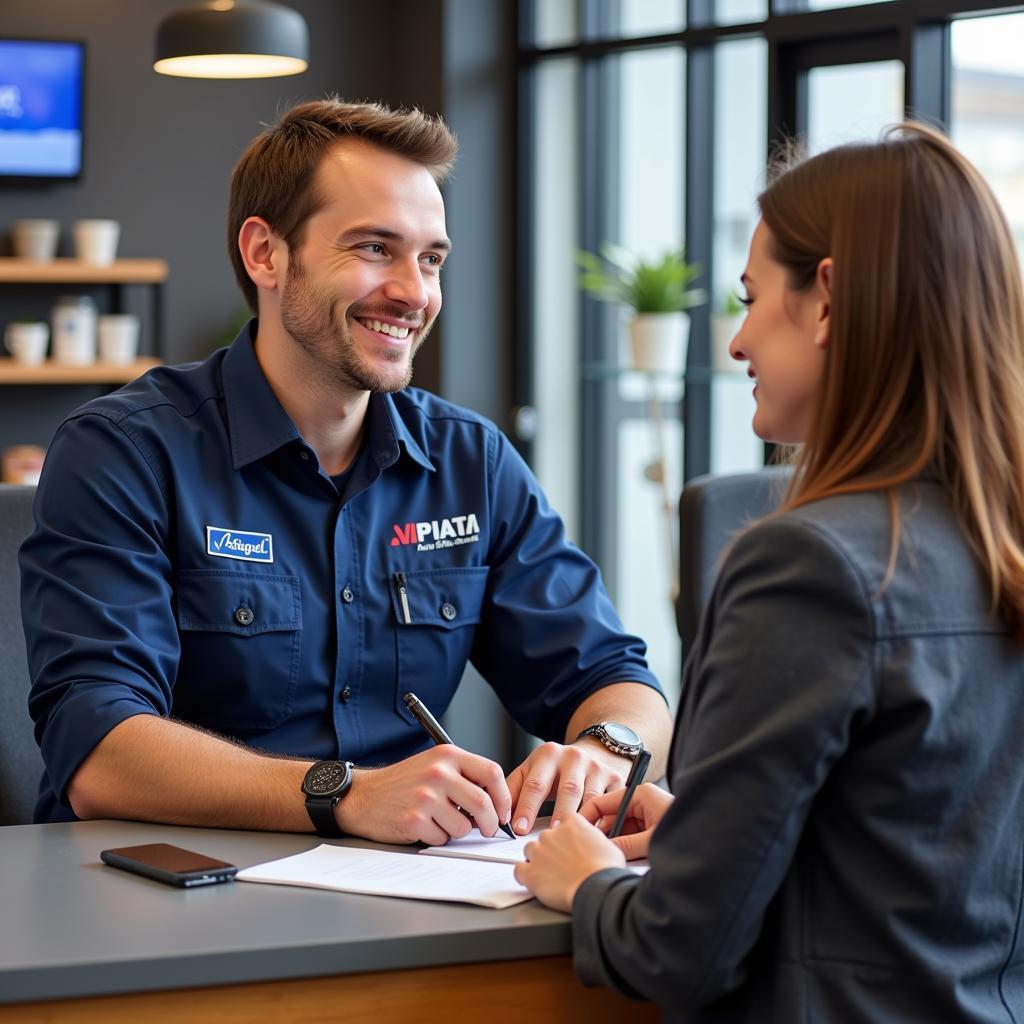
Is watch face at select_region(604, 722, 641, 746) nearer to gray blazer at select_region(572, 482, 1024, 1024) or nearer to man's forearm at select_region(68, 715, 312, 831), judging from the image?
man's forearm at select_region(68, 715, 312, 831)

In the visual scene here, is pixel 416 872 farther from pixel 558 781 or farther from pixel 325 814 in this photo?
pixel 558 781

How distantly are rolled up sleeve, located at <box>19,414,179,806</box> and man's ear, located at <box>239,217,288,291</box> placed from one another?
35 centimetres

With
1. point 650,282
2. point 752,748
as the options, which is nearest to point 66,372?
point 650,282

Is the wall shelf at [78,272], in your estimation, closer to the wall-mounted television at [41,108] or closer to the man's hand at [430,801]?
the wall-mounted television at [41,108]

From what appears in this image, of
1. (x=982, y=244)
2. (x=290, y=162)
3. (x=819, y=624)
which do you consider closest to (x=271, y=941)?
(x=819, y=624)

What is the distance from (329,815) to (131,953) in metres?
0.39

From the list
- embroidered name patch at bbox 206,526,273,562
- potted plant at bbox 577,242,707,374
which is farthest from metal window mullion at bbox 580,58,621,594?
Answer: embroidered name patch at bbox 206,526,273,562

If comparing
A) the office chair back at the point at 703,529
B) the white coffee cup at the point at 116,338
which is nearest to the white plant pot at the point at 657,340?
the white coffee cup at the point at 116,338

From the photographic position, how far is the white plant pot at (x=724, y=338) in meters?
3.95

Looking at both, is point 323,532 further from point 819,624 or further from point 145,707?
point 819,624

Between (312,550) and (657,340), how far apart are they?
2.30 m

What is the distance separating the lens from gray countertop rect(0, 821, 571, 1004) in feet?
3.76

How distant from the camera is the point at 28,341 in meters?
4.60

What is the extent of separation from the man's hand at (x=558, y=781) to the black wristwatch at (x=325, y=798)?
18cm
